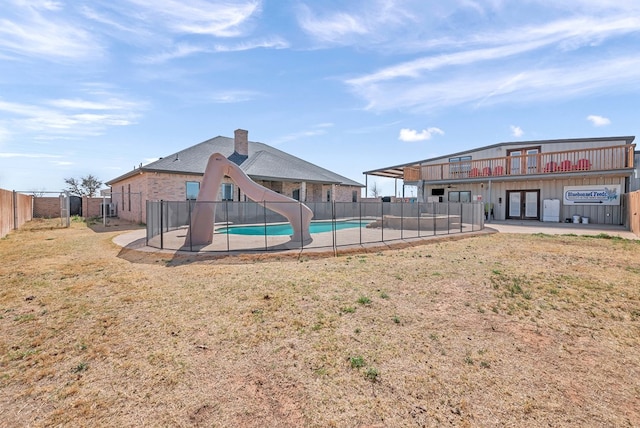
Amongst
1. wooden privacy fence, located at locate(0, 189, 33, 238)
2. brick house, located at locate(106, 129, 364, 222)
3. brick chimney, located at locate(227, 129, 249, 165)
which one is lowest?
wooden privacy fence, located at locate(0, 189, 33, 238)

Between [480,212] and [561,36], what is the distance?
824 centimetres

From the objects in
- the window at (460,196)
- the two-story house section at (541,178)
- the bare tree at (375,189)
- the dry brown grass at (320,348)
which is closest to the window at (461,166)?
the two-story house section at (541,178)

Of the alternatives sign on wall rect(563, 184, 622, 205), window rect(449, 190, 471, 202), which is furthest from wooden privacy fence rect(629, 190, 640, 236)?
window rect(449, 190, 471, 202)

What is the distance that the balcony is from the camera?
57.9 feet

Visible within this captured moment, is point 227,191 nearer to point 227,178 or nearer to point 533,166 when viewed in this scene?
point 227,178

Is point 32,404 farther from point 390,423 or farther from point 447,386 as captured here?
point 447,386

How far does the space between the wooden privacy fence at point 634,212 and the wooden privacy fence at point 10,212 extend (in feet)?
93.0

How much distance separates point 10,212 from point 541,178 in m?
30.8

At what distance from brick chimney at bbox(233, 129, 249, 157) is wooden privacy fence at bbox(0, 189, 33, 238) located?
44.6 ft

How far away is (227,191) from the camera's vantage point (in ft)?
69.3

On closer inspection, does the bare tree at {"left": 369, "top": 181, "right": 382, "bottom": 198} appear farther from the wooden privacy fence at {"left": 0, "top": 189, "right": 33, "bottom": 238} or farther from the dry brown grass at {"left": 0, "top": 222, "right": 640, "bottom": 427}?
the dry brown grass at {"left": 0, "top": 222, "right": 640, "bottom": 427}

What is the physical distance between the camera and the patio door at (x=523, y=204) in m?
21.0

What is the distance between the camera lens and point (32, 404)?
262 centimetres

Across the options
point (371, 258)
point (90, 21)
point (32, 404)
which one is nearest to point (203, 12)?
point (90, 21)
